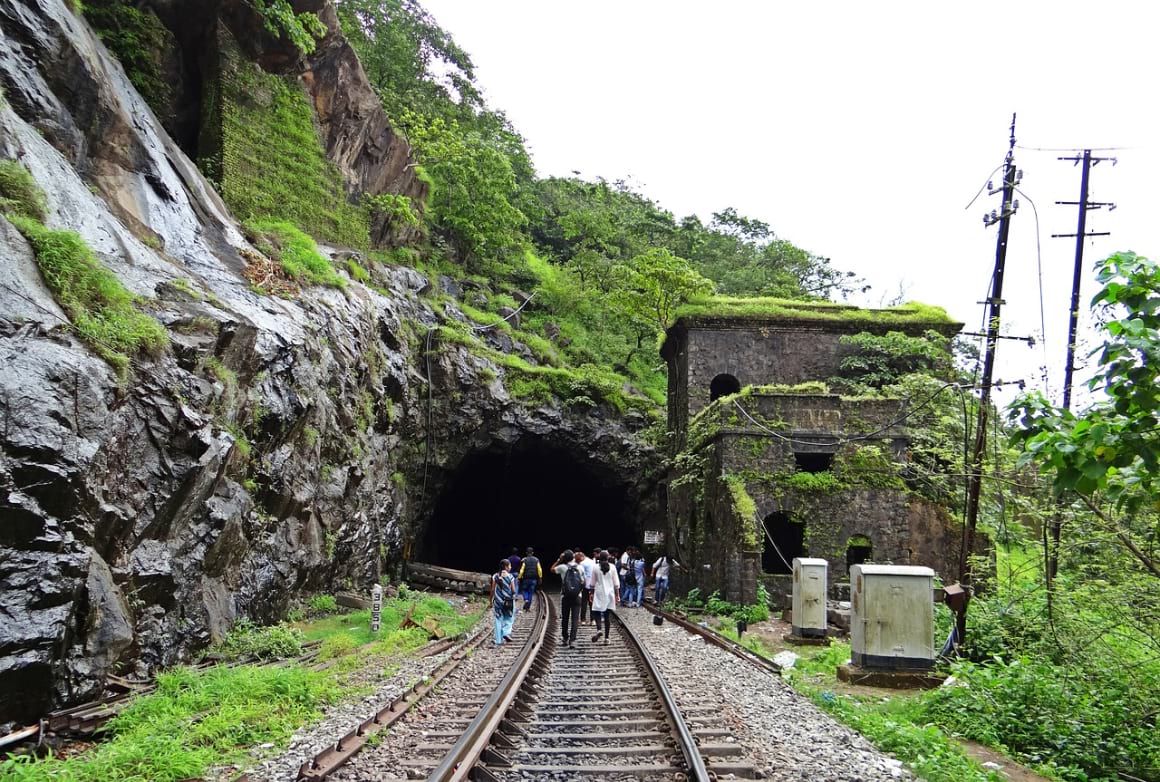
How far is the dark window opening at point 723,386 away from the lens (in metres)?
24.3

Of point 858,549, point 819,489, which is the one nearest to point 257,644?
point 819,489

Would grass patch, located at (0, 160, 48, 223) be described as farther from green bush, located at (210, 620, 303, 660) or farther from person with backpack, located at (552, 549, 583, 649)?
person with backpack, located at (552, 549, 583, 649)

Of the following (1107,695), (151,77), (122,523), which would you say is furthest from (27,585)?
(151,77)

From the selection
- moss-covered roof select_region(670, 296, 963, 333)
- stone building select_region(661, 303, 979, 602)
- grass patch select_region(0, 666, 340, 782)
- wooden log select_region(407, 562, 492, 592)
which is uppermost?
moss-covered roof select_region(670, 296, 963, 333)

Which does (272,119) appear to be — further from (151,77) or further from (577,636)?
(577,636)

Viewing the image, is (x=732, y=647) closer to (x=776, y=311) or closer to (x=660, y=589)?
(x=660, y=589)

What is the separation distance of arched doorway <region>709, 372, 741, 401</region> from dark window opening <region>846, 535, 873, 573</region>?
270 inches

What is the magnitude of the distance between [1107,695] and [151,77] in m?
19.9

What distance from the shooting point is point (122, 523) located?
25.7 feet

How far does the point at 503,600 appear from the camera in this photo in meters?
11.5

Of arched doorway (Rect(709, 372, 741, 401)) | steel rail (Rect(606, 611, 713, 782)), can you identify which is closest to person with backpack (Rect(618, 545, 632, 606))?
arched doorway (Rect(709, 372, 741, 401))

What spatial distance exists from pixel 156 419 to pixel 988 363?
10235 millimetres

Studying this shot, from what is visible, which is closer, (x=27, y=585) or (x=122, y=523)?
(x=27, y=585)

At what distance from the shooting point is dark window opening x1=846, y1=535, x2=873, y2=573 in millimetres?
18062
